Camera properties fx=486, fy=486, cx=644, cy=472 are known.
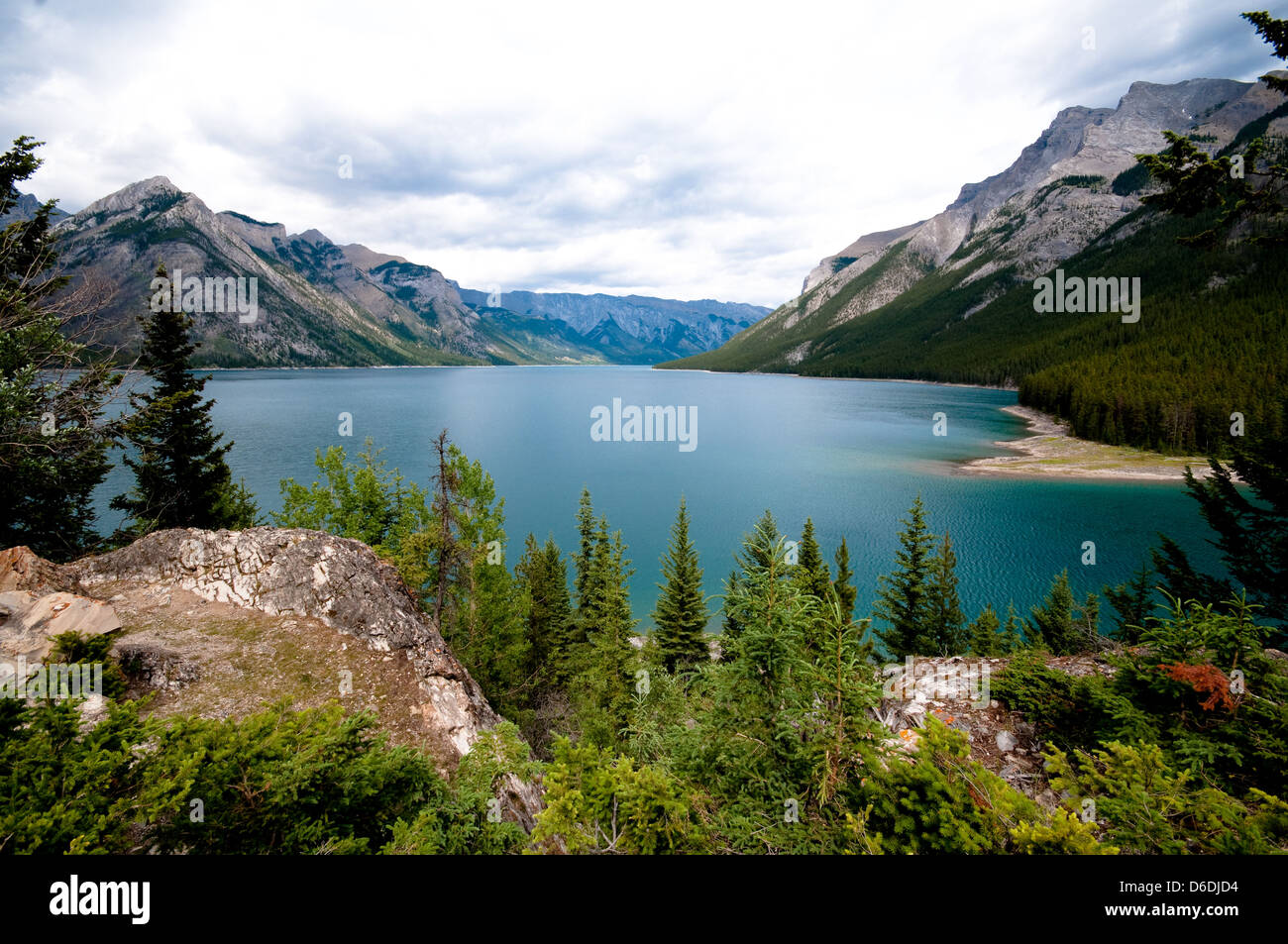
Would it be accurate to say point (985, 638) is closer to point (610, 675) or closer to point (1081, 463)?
point (610, 675)

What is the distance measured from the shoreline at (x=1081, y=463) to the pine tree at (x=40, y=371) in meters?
79.1

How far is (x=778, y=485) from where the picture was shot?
6172 centimetres

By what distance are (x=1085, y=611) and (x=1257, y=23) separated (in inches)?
1040

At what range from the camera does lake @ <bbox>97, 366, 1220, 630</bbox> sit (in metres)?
41.0

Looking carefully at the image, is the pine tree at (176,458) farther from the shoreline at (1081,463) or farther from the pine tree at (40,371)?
the shoreline at (1081,463)

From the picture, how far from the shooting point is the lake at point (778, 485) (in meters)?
41.0

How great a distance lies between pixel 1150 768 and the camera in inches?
188


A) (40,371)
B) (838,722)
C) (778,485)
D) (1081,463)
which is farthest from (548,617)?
(1081,463)

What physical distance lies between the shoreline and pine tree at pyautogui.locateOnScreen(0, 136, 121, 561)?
7909 centimetres

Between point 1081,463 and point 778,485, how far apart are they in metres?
47.8

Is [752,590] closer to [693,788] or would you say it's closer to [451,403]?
[693,788]

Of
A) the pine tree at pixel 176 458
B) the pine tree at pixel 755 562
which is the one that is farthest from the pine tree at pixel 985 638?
the pine tree at pixel 176 458

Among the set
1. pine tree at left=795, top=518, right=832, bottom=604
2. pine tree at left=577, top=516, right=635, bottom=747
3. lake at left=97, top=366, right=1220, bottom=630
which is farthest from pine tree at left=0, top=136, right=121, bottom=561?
lake at left=97, top=366, right=1220, bottom=630
